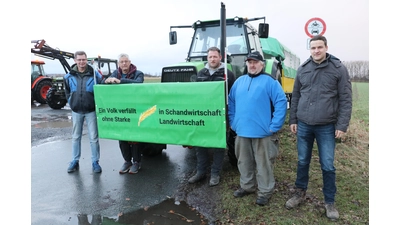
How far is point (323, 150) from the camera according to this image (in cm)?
335

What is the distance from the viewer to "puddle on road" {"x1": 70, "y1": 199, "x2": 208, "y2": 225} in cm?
346

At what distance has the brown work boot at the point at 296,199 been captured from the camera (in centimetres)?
355

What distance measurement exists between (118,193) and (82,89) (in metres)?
1.80

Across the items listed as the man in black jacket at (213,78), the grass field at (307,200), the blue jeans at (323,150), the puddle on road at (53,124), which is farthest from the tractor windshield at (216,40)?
the puddle on road at (53,124)

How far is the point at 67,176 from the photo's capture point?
504 cm

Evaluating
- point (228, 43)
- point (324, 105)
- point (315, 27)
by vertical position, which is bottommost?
point (324, 105)

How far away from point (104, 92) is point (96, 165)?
1.41m

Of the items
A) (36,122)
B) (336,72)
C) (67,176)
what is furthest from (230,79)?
(36,122)

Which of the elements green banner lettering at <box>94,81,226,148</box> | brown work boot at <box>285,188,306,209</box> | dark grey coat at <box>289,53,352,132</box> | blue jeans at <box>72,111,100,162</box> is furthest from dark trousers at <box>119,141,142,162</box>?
dark grey coat at <box>289,53,352,132</box>

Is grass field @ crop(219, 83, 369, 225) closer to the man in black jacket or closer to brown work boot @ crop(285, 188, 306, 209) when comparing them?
brown work boot @ crop(285, 188, 306, 209)

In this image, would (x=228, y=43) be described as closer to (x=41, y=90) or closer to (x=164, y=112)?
(x=164, y=112)

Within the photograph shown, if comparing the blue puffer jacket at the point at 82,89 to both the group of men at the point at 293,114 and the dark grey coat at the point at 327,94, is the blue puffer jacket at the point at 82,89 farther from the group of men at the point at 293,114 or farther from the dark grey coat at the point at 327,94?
the dark grey coat at the point at 327,94

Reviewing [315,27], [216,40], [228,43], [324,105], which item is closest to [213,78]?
[324,105]

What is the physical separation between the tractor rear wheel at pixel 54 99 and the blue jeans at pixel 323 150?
1429 cm
